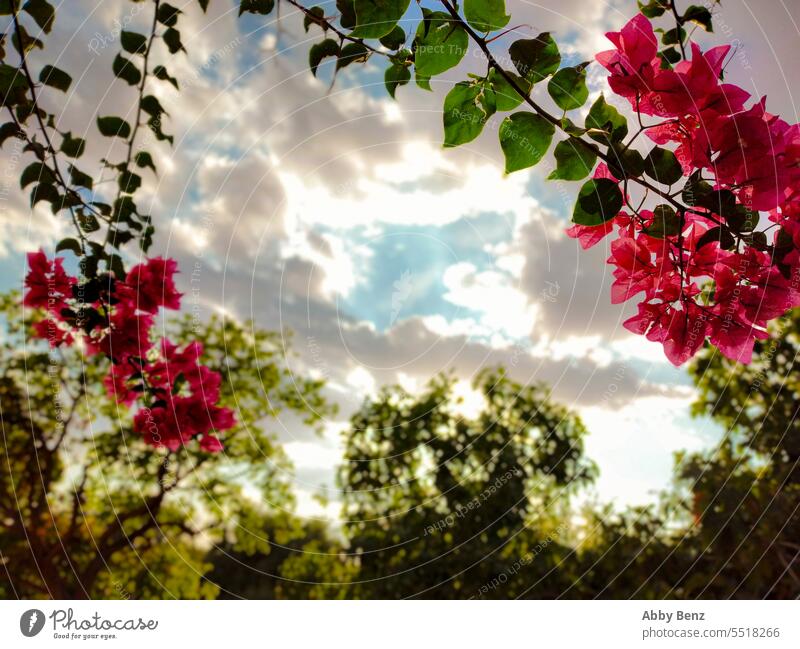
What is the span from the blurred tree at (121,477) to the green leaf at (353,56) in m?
5.06

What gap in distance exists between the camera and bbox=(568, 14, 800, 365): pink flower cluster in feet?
1.78

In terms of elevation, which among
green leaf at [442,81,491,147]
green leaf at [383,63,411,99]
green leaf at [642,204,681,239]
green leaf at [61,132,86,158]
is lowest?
green leaf at [642,204,681,239]

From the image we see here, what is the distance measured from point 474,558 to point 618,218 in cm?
818

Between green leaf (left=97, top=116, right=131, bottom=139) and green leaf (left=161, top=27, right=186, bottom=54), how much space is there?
17cm

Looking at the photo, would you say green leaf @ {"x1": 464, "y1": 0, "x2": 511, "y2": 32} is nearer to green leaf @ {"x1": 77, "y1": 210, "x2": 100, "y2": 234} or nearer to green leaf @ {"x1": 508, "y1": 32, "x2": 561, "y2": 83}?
green leaf @ {"x1": 508, "y1": 32, "x2": 561, "y2": 83}

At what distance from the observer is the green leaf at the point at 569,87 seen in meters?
0.59

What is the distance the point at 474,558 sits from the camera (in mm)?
7922

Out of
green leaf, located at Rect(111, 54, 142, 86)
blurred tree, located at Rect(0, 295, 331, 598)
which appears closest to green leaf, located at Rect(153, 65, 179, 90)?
green leaf, located at Rect(111, 54, 142, 86)

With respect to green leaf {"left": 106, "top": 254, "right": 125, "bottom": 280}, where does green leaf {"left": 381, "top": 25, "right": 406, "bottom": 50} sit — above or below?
below

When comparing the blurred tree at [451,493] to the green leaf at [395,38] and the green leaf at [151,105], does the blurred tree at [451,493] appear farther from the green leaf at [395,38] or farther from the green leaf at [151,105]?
the green leaf at [395,38]

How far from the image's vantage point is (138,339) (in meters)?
1.12

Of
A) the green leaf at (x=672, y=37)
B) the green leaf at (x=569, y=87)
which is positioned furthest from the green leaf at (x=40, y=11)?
the green leaf at (x=672, y=37)
